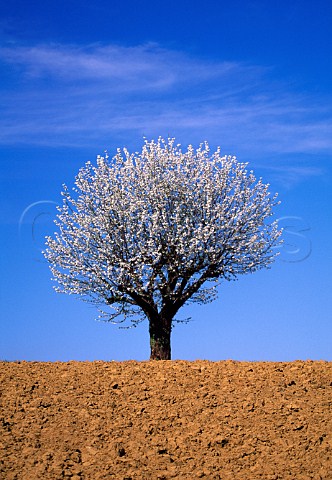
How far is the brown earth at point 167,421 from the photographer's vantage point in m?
12.3

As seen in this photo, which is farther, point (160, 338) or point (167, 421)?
point (160, 338)

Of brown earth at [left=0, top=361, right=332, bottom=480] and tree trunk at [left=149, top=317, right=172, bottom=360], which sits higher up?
tree trunk at [left=149, top=317, right=172, bottom=360]

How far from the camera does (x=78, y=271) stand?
24500mm

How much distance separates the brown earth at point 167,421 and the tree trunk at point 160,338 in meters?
5.43

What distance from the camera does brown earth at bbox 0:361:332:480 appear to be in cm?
1228

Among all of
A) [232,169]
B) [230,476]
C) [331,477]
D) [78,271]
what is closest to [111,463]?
[230,476]

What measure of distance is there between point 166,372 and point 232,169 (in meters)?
10.9

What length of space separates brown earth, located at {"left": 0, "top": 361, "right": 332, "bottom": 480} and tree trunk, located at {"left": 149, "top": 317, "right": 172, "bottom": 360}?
17.8 feet

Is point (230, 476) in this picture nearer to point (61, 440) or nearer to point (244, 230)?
point (61, 440)

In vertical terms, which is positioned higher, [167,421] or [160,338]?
[160,338]

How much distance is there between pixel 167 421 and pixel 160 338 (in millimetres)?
9442

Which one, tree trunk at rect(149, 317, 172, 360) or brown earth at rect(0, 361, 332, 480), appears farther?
tree trunk at rect(149, 317, 172, 360)

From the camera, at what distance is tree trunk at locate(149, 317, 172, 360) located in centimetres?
2342

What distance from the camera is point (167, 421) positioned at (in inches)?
558
